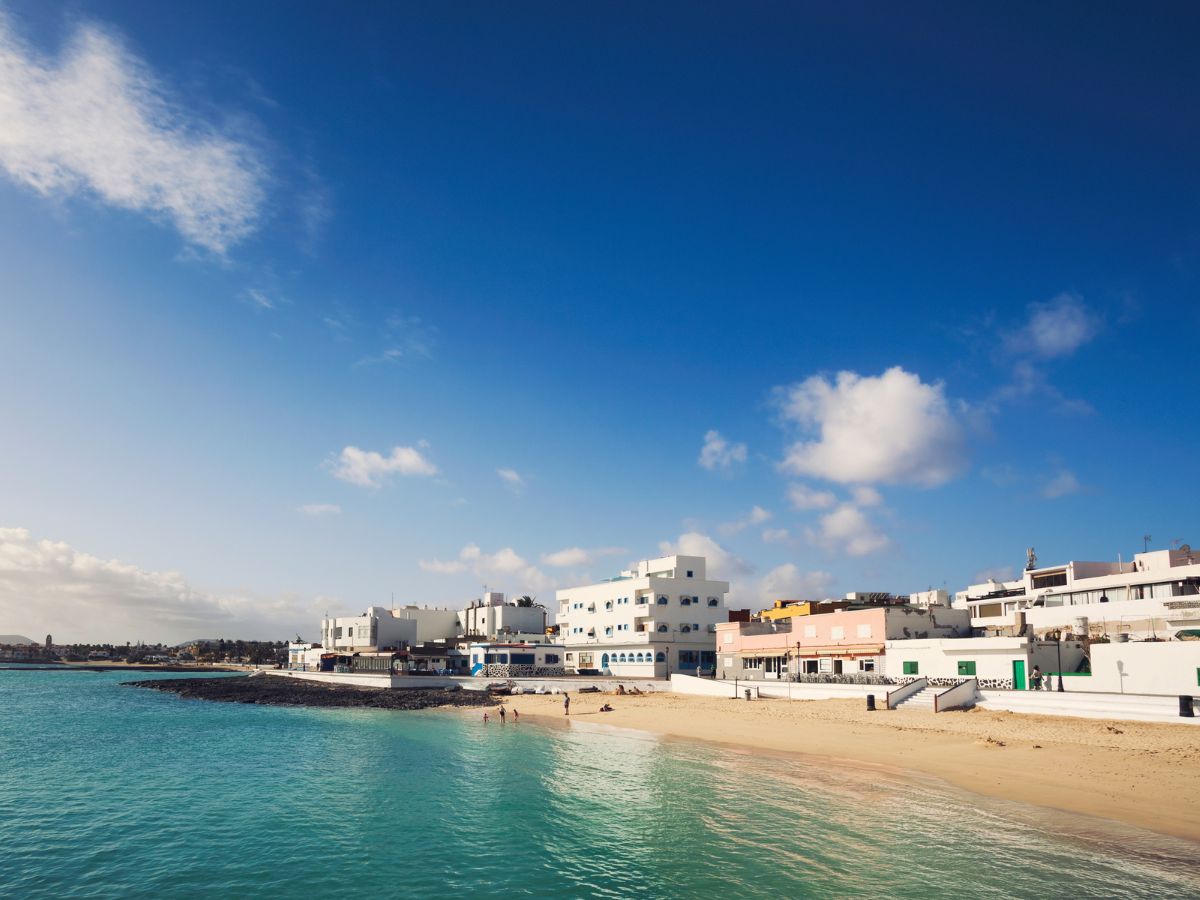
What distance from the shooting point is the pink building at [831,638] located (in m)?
60.1

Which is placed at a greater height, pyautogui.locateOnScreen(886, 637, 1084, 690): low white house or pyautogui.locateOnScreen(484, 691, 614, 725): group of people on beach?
pyautogui.locateOnScreen(886, 637, 1084, 690): low white house

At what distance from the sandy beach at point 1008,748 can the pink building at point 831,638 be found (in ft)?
20.6

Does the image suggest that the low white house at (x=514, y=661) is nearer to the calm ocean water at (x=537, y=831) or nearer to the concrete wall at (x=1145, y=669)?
the calm ocean water at (x=537, y=831)

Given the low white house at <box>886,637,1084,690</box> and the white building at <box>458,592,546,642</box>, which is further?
the white building at <box>458,592,546,642</box>

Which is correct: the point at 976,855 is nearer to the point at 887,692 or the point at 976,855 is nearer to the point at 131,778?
the point at 887,692

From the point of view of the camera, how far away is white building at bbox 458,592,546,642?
123500 mm

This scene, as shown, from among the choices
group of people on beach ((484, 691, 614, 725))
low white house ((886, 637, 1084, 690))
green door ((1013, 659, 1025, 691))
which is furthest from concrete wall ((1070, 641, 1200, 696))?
group of people on beach ((484, 691, 614, 725))

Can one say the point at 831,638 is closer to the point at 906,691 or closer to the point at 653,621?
the point at 906,691

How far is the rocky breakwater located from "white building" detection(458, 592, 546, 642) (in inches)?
1004

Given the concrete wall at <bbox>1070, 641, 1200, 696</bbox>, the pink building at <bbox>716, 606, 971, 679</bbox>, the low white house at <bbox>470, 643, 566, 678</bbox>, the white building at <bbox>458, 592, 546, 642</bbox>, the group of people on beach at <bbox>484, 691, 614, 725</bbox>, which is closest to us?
the concrete wall at <bbox>1070, 641, 1200, 696</bbox>

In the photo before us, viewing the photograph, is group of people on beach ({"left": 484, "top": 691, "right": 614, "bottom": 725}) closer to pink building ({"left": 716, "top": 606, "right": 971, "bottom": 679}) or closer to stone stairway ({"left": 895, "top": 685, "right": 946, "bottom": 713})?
pink building ({"left": 716, "top": 606, "right": 971, "bottom": 679})

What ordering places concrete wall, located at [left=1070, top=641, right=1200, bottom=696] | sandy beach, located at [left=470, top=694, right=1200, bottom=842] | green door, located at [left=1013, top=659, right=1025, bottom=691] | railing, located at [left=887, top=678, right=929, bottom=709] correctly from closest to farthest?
sandy beach, located at [left=470, top=694, right=1200, bottom=842], concrete wall, located at [left=1070, top=641, right=1200, bottom=696], green door, located at [left=1013, top=659, right=1025, bottom=691], railing, located at [left=887, top=678, right=929, bottom=709]

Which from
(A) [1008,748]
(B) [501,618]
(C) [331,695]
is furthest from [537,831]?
(B) [501,618]

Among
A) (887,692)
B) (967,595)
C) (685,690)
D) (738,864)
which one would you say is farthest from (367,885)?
(967,595)
